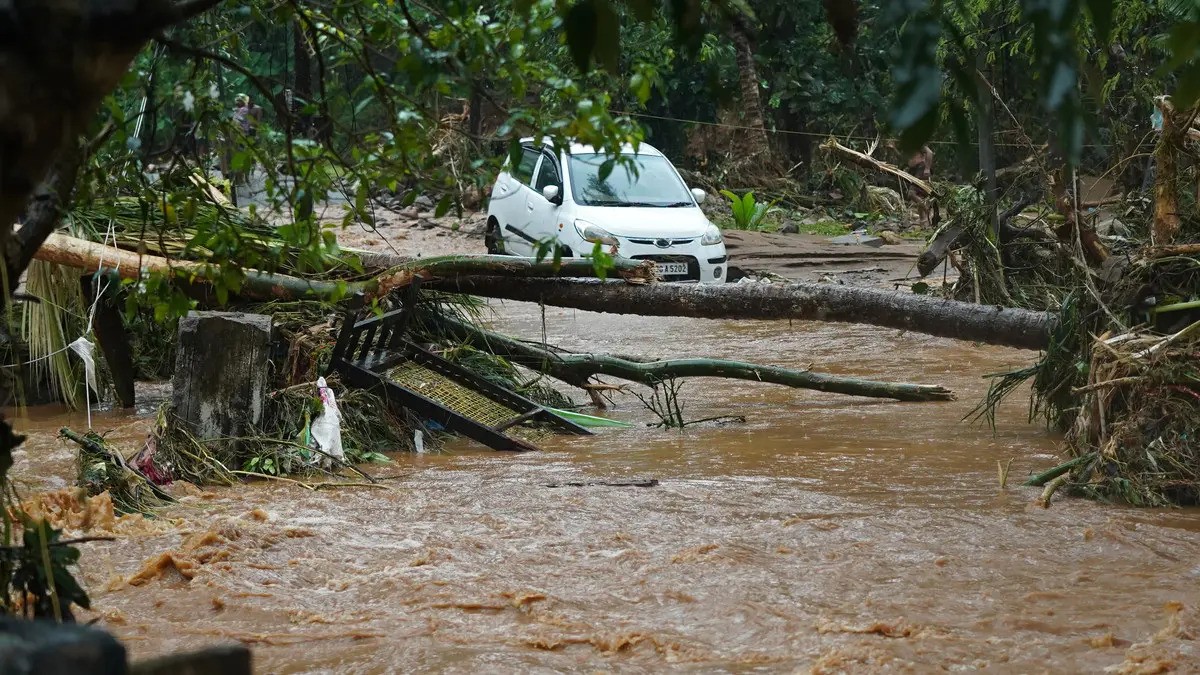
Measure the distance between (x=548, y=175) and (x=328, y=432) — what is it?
8304 mm

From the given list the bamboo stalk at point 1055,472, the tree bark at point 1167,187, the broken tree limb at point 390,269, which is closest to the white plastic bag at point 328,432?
the broken tree limb at point 390,269

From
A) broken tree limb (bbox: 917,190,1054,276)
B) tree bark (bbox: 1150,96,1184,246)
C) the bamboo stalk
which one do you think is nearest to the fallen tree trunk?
tree bark (bbox: 1150,96,1184,246)

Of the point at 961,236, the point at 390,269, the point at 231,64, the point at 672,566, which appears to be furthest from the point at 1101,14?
the point at 961,236

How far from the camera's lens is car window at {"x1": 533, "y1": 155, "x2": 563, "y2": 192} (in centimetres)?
1448

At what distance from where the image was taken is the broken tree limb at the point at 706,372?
8359mm

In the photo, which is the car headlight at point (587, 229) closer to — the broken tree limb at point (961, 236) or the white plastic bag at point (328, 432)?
the broken tree limb at point (961, 236)

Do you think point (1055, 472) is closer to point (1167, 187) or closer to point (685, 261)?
point (1167, 187)

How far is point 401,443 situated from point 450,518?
6.61 ft

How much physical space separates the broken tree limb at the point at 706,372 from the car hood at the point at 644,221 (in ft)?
16.7

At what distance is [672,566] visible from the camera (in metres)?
4.88

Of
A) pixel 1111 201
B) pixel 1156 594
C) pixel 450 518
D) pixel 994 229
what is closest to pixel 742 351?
pixel 994 229

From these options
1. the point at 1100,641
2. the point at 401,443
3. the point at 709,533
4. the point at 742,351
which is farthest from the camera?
the point at 742,351

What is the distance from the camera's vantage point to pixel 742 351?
39.0 feet

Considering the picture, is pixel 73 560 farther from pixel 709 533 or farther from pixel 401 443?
pixel 401 443
